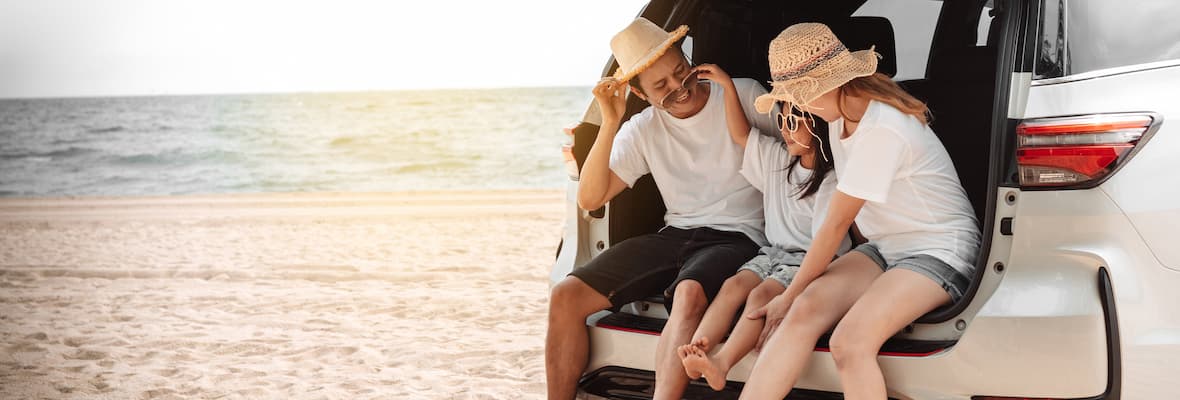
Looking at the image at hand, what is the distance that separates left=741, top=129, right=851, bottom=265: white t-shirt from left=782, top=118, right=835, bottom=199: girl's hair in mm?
13

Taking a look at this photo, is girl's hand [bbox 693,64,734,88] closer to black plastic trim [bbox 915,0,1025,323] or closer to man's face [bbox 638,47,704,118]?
man's face [bbox 638,47,704,118]

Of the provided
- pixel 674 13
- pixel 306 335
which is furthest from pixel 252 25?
pixel 674 13

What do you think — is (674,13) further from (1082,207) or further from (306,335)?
(306,335)

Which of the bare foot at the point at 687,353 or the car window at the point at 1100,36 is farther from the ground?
the car window at the point at 1100,36

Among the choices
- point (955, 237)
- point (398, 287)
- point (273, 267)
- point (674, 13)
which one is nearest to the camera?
point (955, 237)

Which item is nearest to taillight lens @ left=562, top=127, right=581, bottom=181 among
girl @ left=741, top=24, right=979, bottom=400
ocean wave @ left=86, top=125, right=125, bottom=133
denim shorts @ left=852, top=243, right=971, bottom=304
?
girl @ left=741, top=24, right=979, bottom=400

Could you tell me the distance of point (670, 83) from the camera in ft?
11.8

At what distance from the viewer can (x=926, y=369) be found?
8.61 ft

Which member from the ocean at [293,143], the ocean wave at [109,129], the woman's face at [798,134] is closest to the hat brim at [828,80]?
the woman's face at [798,134]

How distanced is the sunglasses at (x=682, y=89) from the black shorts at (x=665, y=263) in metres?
0.43

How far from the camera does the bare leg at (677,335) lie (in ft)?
10.0

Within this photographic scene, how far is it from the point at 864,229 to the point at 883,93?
394 millimetres

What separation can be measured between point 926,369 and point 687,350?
0.64m

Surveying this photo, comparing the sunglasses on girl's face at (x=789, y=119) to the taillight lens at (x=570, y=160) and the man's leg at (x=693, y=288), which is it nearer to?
the man's leg at (x=693, y=288)
